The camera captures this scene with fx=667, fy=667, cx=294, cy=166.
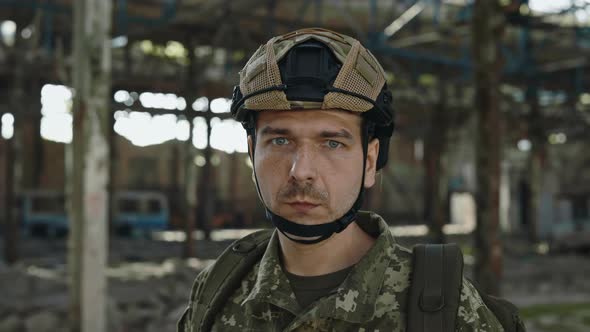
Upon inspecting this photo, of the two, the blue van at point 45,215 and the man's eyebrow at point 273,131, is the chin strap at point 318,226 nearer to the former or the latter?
the man's eyebrow at point 273,131

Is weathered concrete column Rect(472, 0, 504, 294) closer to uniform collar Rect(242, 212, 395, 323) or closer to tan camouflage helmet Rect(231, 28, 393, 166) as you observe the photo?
uniform collar Rect(242, 212, 395, 323)

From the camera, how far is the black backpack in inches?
60.4

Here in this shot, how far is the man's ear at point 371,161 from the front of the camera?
1.79 meters

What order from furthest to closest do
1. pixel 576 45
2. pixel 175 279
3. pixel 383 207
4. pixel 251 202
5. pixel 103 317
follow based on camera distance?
pixel 383 207 < pixel 251 202 < pixel 576 45 < pixel 175 279 < pixel 103 317

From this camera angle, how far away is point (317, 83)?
64.8 inches

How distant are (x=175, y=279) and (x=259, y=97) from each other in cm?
873

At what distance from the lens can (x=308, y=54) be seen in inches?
66.4

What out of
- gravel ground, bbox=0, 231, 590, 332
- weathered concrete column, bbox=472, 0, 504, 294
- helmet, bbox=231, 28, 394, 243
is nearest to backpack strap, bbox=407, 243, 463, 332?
helmet, bbox=231, 28, 394, 243

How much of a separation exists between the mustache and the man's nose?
2 cm

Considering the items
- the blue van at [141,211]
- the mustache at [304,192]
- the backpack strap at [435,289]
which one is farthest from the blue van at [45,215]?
the backpack strap at [435,289]

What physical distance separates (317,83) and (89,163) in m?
4.68

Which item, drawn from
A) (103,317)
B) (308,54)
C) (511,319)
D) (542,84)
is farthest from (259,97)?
(542,84)

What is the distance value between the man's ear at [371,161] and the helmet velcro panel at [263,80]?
281 millimetres

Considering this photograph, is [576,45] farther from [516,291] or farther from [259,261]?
[259,261]
